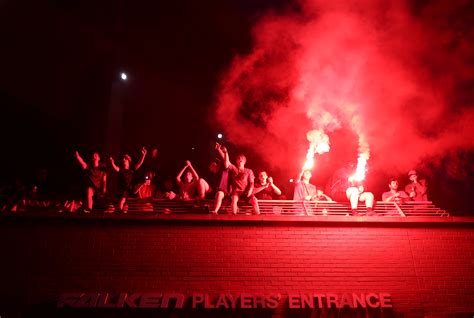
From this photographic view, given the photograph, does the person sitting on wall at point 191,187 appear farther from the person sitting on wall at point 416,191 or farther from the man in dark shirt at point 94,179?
the person sitting on wall at point 416,191

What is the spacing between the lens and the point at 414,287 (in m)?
9.03

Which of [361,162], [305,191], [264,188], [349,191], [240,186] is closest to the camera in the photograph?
[240,186]

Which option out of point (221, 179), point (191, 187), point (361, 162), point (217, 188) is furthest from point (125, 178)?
point (361, 162)

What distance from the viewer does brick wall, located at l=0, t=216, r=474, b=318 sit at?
8664 mm

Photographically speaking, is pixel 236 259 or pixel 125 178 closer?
pixel 236 259

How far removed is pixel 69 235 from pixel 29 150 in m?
7.73

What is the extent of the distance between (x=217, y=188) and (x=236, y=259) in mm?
2148


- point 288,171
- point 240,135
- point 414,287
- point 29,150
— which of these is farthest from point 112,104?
point 414,287

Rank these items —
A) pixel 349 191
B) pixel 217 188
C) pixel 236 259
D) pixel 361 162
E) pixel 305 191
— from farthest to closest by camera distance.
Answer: pixel 361 162 < pixel 305 191 < pixel 217 188 < pixel 349 191 < pixel 236 259

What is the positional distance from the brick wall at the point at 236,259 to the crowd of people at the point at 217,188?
67 cm

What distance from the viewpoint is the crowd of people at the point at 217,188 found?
391 inches

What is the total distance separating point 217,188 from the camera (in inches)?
410

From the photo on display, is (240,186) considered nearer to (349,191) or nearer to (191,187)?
(191,187)

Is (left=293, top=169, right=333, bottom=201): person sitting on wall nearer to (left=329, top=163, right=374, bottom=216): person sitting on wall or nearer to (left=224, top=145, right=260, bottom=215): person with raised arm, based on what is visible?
(left=329, top=163, right=374, bottom=216): person sitting on wall
